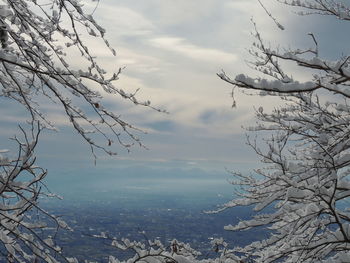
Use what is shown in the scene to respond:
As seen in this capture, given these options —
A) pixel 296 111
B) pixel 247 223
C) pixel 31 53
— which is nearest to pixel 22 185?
pixel 31 53

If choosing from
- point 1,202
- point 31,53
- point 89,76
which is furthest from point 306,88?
point 1,202

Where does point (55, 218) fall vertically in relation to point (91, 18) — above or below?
below

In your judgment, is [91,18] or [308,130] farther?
[308,130]

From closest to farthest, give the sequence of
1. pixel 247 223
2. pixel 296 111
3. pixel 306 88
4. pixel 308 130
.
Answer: pixel 306 88, pixel 247 223, pixel 308 130, pixel 296 111

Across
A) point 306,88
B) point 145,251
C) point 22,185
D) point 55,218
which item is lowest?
point 145,251

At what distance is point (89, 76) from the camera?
2648mm

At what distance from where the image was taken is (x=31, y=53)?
109 inches

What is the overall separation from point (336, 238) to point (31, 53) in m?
3.17

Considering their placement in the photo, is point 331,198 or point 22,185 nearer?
point 22,185

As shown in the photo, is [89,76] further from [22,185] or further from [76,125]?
[22,185]

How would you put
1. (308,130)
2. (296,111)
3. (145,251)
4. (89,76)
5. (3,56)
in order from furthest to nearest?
(296,111), (308,130), (145,251), (89,76), (3,56)

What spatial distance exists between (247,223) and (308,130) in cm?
180

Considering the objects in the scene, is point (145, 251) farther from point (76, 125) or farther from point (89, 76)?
point (89, 76)

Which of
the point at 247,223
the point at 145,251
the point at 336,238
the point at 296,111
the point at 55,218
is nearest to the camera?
the point at 55,218
